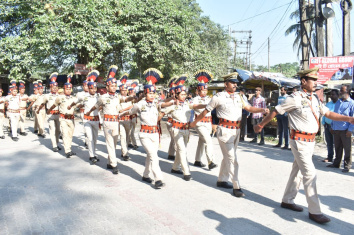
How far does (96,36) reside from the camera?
16.2m

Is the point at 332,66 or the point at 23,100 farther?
the point at 23,100

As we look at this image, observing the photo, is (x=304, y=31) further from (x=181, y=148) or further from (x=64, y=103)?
(x=64, y=103)

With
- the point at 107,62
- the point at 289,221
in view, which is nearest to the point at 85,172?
the point at 289,221

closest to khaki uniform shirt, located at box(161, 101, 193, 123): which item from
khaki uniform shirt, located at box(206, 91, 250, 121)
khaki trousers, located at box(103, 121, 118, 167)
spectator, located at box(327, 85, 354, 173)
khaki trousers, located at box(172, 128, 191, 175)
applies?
khaki trousers, located at box(172, 128, 191, 175)

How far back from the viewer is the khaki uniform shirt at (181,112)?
19.5 ft

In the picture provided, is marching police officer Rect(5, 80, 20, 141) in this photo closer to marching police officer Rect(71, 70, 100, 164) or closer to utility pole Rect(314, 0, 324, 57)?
marching police officer Rect(71, 70, 100, 164)

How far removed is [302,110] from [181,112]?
8.52 ft

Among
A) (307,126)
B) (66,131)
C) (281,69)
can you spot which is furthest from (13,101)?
(281,69)

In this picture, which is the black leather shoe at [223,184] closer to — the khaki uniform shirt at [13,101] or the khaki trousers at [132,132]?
the khaki trousers at [132,132]

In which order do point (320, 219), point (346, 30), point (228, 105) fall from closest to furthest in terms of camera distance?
point (320, 219) → point (228, 105) → point (346, 30)

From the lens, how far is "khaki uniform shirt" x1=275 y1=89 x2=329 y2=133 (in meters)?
3.94

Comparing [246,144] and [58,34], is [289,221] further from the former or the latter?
[58,34]

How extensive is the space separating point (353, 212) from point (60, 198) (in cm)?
449

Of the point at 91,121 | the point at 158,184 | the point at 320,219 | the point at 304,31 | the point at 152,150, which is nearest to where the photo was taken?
the point at 320,219
